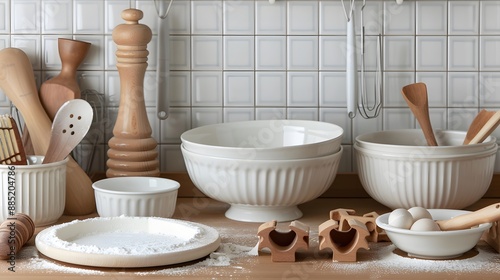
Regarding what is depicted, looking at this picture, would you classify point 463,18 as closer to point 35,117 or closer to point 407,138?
point 407,138

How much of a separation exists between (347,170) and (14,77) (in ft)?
2.17

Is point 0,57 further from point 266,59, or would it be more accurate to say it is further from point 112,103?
point 266,59

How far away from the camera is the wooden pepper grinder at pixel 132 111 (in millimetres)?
1562

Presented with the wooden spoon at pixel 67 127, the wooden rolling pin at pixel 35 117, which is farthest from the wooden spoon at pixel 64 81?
the wooden spoon at pixel 67 127

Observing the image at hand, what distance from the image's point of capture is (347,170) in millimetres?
1685

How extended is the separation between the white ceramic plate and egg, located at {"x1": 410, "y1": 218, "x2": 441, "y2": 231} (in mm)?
289

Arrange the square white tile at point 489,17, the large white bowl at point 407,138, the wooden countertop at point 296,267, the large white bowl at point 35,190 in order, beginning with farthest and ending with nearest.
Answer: the square white tile at point 489,17 < the large white bowl at point 407,138 < the large white bowl at point 35,190 < the wooden countertop at point 296,267

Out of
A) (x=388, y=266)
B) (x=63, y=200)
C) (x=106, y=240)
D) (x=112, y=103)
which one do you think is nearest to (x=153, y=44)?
(x=112, y=103)

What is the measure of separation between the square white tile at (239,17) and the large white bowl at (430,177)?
37cm

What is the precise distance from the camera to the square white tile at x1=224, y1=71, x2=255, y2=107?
167 cm

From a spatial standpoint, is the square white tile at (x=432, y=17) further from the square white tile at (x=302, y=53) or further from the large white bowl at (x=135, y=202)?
the large white bowl at (x=135, y=202)

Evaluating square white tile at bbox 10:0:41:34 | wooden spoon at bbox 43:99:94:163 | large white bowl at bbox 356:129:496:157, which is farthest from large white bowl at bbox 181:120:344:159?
square white tile at bbox 10:0:41:34

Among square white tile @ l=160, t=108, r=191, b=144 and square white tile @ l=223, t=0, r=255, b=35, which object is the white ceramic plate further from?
square white tile @ l=223, t=0, r=255, b=35

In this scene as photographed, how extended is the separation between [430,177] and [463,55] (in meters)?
0.36
